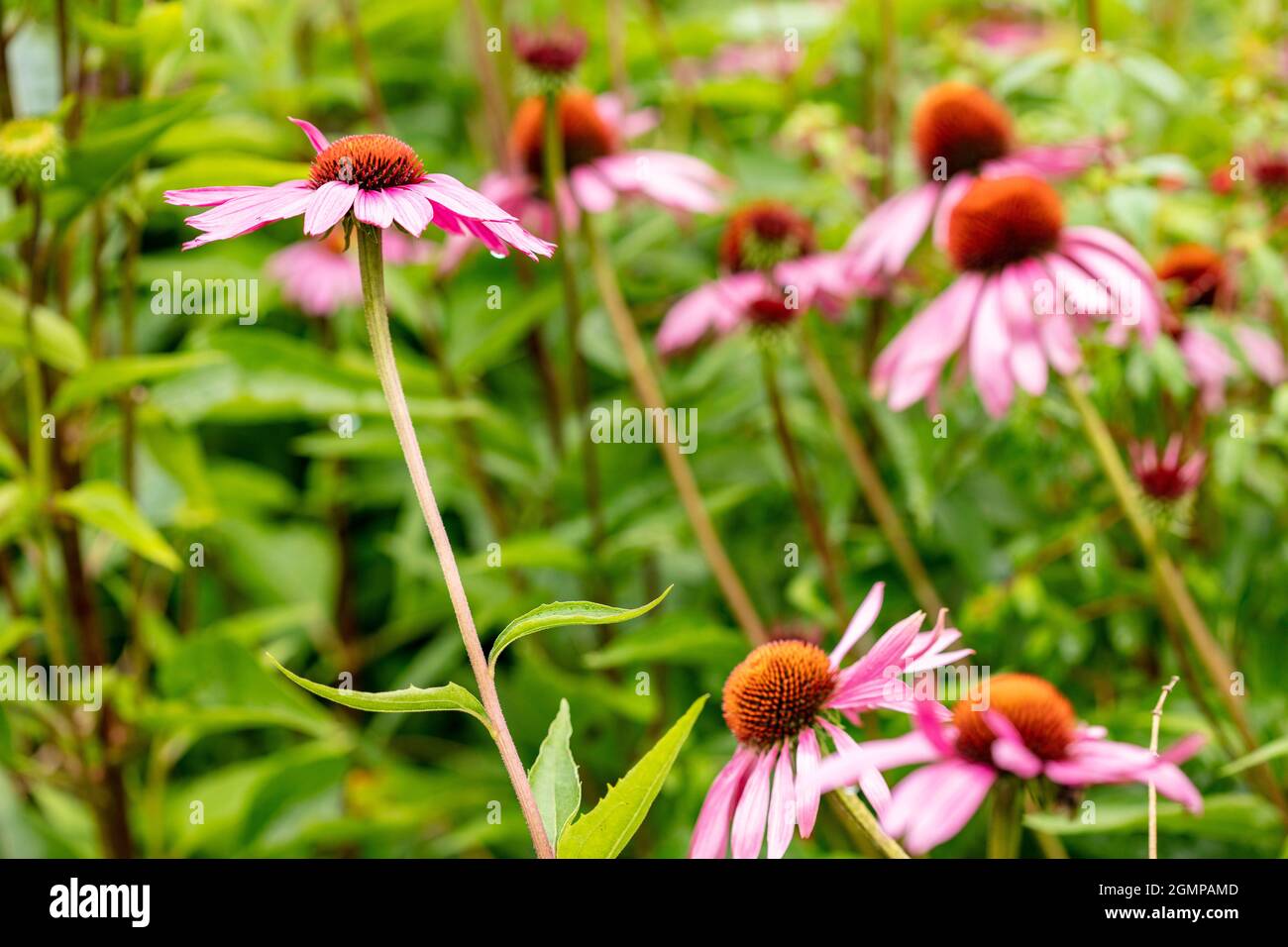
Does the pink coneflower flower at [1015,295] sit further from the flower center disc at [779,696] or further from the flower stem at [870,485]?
the flower center disc at [779,696]

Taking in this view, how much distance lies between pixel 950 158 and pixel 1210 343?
217 millimetres

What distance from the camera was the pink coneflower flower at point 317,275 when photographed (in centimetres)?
107

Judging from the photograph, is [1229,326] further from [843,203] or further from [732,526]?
[732,526]

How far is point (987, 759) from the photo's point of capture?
0.39 metres

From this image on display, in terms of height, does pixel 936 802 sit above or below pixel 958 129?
below

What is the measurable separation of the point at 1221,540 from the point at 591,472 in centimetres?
46

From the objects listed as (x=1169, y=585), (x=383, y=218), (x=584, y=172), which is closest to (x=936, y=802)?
(x=383, y=218)

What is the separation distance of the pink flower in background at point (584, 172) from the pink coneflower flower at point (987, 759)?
1.79 ft

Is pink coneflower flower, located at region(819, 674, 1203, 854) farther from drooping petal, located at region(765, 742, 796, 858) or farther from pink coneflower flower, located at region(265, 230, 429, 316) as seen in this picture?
pink coneflower flower, located at region(265, 230, 429, 316)

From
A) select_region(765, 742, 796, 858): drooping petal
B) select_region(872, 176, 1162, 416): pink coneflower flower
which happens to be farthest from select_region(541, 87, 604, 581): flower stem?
select_region(765, 742, 796, 858): drooping petal

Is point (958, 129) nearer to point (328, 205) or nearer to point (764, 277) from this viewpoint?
point (764, 277)

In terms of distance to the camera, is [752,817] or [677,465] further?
[677,465]

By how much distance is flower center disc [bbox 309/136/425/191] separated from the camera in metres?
0.40
